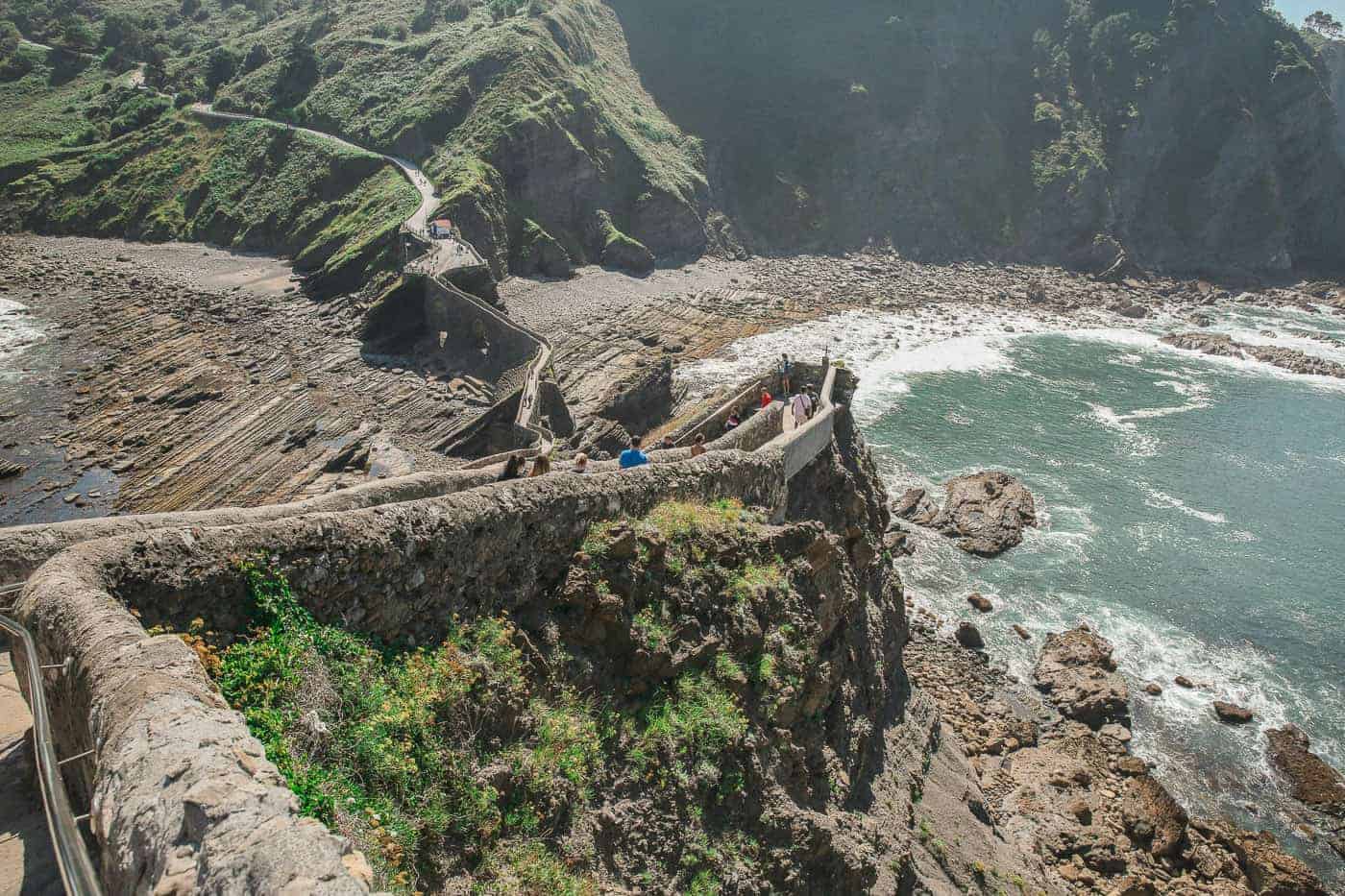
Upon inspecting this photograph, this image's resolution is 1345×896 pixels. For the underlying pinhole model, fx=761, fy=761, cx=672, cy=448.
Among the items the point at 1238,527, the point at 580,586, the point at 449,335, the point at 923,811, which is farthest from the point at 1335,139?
the point at 580,586

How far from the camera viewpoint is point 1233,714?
24.9 metres

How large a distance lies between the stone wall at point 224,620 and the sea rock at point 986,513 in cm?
2722

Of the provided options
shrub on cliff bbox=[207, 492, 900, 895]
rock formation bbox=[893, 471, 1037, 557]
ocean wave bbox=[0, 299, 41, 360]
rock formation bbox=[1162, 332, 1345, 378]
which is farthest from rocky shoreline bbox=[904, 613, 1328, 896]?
rock formation bbox=[1162, 332, 1345, 378]

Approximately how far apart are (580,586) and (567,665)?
951 mm

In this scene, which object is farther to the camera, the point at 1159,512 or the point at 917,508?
the point at 1159,512

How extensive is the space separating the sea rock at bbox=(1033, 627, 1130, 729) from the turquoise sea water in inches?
28.1

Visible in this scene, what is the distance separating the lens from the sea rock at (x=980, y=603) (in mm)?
29938

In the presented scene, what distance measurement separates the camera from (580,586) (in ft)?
30.5

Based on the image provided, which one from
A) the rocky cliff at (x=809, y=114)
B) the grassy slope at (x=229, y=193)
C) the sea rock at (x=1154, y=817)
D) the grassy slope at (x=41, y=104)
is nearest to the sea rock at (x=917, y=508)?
the sea rock at (x=1154, y=817)

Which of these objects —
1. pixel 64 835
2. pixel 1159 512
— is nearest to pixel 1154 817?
pixel 1159 512

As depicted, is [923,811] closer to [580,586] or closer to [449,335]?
[580,586]

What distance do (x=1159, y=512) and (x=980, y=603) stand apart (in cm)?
1417

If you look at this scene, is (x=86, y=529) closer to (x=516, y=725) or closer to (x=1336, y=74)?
(x=516, y=725)

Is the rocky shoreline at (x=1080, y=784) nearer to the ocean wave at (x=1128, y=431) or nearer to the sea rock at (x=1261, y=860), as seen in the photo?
the sea rock at (x=1261, y=860)
